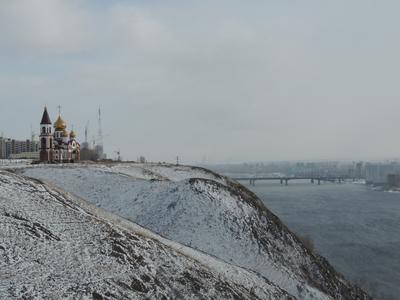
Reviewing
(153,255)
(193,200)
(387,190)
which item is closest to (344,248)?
(193,200)

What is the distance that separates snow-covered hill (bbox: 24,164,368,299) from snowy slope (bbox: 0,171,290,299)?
235 centimetres

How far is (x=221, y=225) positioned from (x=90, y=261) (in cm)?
1015

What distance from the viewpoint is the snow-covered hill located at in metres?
21.4

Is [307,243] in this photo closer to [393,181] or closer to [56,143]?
[56,143]

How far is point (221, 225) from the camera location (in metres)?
23.2

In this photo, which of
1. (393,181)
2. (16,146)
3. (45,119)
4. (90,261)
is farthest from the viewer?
(393,181)

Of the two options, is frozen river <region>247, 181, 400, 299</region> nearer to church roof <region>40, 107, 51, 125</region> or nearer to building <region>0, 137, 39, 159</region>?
church roof <region>40, 107, 51, 125</region>

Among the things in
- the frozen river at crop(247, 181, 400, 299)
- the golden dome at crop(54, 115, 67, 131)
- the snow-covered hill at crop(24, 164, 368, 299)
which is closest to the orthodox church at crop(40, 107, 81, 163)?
the golden dome at crop(54, 115, 67, 131)

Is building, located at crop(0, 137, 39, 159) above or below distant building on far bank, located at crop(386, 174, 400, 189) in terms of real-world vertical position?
above

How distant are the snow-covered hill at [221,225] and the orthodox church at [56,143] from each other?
648 inches

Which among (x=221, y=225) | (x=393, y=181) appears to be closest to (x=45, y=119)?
(x=221, y=225)

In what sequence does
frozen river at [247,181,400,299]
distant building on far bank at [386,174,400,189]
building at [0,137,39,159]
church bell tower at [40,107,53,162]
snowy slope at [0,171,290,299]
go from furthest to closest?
1. distant building on far bank at [386,174,400,189]
2. building at [0,137,39,159]
3. church bell tower at [40,107,53,162]
4. frozen river at [247,181,400,299]
5. snowy slope at [0,171,290,299]

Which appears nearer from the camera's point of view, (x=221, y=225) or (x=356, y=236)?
(x=221, y=225)

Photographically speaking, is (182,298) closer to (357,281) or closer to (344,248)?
(357,281)
